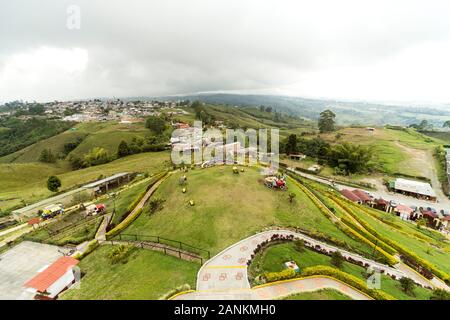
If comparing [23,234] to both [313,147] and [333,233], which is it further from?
[313,147]

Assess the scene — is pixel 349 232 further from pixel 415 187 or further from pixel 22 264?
pixel 415 187

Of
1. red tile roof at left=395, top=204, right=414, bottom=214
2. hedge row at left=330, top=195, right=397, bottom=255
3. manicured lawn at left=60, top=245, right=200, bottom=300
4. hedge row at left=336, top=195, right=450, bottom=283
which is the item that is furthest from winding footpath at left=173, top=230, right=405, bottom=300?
red tile roof at left=395, top=204, right=414, bottom=214

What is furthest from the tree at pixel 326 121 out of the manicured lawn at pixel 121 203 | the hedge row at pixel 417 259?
the manicured lawn at pixel 121 203

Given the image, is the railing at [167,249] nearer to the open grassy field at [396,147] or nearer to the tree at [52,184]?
the tree at [52,184]

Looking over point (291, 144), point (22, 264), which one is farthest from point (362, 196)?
point (22, 264)

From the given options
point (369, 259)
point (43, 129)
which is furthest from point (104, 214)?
point (43, 129)
